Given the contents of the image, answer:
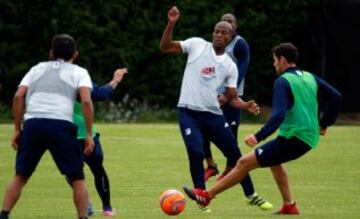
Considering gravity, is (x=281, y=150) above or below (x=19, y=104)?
below

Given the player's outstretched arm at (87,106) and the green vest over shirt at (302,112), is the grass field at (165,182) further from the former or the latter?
the player's outstretched arm at (87,106)

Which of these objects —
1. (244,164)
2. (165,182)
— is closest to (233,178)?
(244,164)

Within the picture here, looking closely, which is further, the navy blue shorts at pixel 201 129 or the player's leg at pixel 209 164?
the player's leg at pixel 209 164

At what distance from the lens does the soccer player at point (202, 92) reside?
43.0 ft

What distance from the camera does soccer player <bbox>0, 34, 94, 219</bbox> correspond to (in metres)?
10.8

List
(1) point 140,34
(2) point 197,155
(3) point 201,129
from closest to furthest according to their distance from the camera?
(2) point 197,155 → (3) point 201,129 → (1) point 140,34

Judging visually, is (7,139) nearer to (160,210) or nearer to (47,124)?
(160,210)

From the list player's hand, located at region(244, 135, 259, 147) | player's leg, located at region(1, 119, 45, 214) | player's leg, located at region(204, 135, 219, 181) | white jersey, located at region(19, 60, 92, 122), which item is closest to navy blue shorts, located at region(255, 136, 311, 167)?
player's hand, located at region(244, 135, 259, 147)

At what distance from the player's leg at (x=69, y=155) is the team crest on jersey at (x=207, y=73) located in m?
2.65

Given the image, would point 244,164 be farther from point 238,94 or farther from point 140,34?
point 140,34

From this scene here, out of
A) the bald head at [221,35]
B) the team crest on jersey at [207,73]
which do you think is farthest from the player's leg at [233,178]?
the bald head at [221,35]

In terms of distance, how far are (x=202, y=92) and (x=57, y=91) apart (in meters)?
2.78

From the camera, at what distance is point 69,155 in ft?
35.4

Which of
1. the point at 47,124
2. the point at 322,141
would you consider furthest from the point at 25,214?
the point at 322,141
